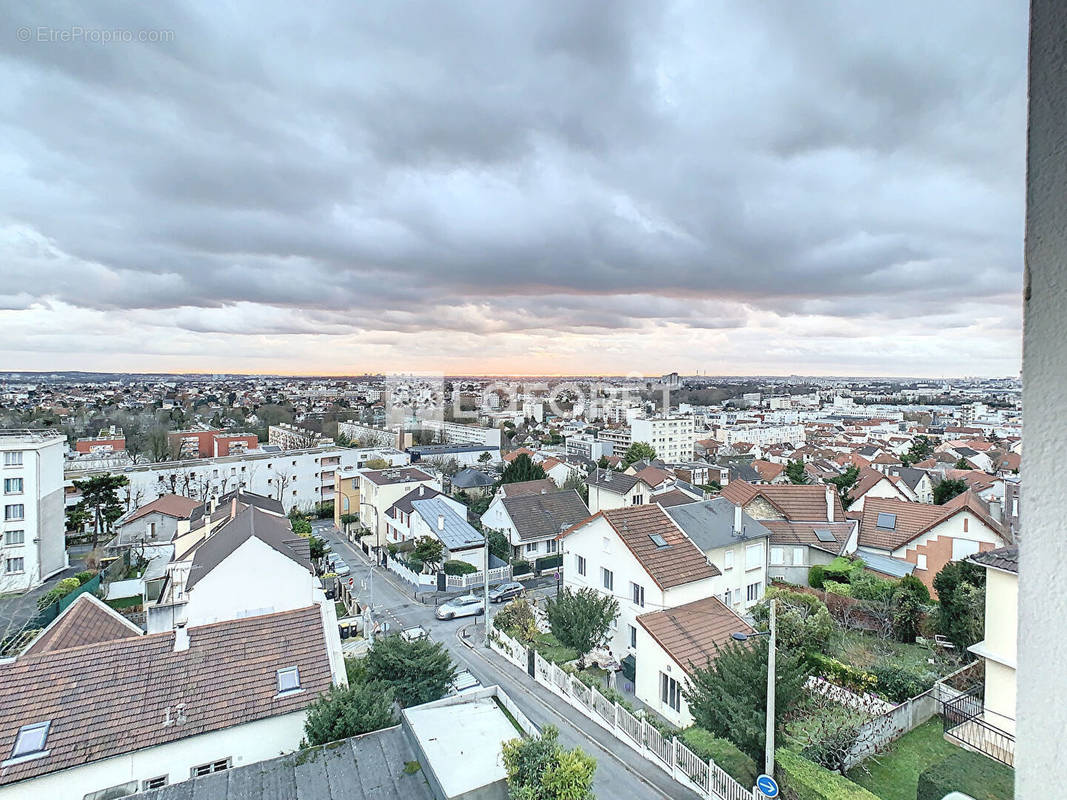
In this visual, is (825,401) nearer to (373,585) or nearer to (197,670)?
(373,585)

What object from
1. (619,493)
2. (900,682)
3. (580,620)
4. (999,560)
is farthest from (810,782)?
(619,493)

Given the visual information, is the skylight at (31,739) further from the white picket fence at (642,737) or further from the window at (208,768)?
the white picket fence at (642,737)

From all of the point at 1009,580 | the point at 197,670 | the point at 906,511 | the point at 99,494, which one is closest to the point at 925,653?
the point at 1009,580

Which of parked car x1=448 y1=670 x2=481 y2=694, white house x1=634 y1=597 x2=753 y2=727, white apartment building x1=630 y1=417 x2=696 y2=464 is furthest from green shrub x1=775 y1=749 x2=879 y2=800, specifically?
white apartment building x1=630 y1=417 x2=696 y2=464

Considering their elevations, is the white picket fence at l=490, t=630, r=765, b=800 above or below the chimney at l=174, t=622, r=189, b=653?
below

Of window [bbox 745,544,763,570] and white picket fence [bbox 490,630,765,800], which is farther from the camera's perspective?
window [bbox 745,544,763,570]

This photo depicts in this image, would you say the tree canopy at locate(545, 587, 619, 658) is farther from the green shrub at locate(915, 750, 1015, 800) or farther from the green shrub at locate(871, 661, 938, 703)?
the green shrub at locate(915, 750, 1015, 800)
